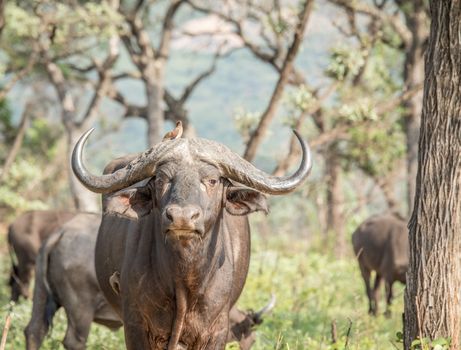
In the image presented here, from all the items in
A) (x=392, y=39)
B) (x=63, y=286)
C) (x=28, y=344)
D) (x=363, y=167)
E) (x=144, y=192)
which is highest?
(x=392, y=39)

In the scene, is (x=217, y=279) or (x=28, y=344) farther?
(x=28, y=344)

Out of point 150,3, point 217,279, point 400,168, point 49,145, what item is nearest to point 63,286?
point 217,279

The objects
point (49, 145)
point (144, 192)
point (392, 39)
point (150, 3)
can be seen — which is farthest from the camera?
point (49, 145)

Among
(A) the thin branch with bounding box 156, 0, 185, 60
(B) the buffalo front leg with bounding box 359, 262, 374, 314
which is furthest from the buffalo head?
(A) the thin branch with bounding box 156, 0, 185, 60

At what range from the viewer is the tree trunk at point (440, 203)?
21.7 ft

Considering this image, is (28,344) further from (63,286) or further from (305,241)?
(305,241)

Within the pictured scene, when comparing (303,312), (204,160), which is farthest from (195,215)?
(303,312)

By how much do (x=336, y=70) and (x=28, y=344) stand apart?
26.2 feet

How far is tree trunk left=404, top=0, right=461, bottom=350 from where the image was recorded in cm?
660

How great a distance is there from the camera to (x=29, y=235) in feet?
53.0

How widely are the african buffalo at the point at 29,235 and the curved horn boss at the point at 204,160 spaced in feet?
32.2

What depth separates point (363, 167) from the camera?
25.1m

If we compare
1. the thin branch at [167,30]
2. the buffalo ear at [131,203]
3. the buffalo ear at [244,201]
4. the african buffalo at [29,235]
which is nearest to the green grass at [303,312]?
the african buffalo at [29,235]

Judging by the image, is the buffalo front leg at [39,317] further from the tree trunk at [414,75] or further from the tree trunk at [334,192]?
the tree trunk at [334,192]
